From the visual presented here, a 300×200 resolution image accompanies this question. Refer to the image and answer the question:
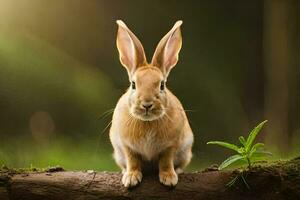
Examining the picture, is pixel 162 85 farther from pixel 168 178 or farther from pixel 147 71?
pixel 168 178

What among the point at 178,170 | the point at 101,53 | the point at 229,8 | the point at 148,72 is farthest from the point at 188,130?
the point at 229,8

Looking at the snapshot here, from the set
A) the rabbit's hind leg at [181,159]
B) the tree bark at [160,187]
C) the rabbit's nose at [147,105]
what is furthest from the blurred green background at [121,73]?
the rabbit's nose at [147,105]

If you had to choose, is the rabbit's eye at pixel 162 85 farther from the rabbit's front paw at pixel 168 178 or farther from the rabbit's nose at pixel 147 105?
the rabbit's front paw at pixel 168 178

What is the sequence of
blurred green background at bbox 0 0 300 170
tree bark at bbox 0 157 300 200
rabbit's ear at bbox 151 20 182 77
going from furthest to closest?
blurred green background at bbox 0 0 300 170, rabbit's ear at bbox 151 20 182 77, tree bark at bbox 0 157 300 200

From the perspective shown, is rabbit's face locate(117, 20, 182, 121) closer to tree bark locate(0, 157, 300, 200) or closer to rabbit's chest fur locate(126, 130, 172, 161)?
rabbit's chest fur locate(126, 130, 172, 161)

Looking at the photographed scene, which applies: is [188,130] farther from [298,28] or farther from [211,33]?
[298,28]

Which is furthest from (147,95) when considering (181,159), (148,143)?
(181,159)

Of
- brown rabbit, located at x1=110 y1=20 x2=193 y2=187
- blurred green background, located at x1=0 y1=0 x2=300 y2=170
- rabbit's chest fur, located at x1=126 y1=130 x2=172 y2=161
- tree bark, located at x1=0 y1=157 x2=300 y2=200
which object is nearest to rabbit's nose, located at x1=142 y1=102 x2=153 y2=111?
brown rabbit, located at x1=110 y1=20 x2=193 y2=187
